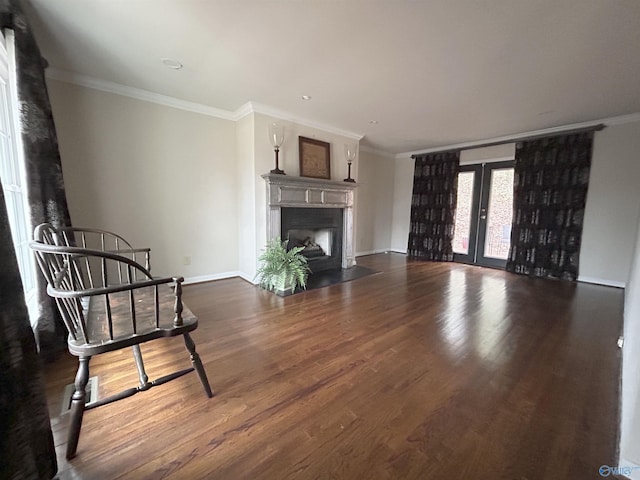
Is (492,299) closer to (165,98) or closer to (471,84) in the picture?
(471,84)

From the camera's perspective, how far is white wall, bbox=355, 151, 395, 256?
5.67 metres

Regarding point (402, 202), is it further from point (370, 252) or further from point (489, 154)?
point (489, 154)

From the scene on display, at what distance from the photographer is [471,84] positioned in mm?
2654

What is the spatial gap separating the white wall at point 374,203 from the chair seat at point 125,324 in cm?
453

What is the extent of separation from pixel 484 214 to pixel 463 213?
376mm

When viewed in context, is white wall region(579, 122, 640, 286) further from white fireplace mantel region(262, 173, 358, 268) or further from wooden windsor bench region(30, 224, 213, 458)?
wooden windsor bench region(30, 224, 213, 458)

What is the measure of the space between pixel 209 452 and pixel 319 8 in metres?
2.53

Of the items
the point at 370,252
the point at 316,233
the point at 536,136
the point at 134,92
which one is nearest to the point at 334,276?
the point at 316,233

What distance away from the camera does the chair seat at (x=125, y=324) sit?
3.77 ft

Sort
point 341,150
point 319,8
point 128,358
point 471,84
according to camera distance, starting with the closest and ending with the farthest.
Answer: point 319,8, point 128,358, point 471,84, point 341,150

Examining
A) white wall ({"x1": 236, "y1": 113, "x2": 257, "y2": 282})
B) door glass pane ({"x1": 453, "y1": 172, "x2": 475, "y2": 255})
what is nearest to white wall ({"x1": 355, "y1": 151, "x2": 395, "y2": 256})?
door glass pane ({"x1": 453, "y1": 172, "x2": 475, "y2": 255})

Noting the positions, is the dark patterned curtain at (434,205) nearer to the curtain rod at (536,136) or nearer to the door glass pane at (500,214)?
the curtain rod at (536,136)

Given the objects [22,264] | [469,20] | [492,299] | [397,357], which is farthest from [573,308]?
[22,264]

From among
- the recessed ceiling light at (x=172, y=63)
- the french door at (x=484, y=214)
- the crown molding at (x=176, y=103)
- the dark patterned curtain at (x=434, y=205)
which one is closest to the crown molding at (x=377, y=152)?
the dark patterned curtain at (x=434, y=205)
